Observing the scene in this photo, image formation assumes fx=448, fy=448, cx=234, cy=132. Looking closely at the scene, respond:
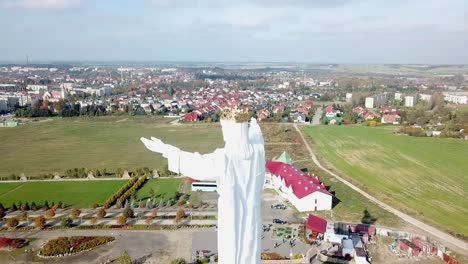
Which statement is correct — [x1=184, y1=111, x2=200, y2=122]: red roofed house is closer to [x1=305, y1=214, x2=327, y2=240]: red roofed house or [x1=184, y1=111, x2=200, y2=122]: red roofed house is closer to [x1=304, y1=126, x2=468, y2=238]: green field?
[x1=304, y1=126, x2=468, y2=238]: green field

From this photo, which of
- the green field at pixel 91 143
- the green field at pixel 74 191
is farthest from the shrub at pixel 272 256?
the green field at pixel 91 143

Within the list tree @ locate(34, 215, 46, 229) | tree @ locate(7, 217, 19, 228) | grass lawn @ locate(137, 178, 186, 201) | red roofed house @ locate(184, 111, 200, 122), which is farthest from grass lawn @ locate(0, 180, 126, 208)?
red roofed house @ locate(184, 111, 200, 122)

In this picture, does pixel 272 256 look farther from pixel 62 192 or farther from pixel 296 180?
pixel 62 192

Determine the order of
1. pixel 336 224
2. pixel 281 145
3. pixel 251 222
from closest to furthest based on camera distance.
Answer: pixel 251 222 < pixel 336 224 < pixel 281 145

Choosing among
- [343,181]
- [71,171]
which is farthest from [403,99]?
[71,171]

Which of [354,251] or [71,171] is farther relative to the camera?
[71,171]

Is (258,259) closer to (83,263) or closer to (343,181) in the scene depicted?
(83,263)
